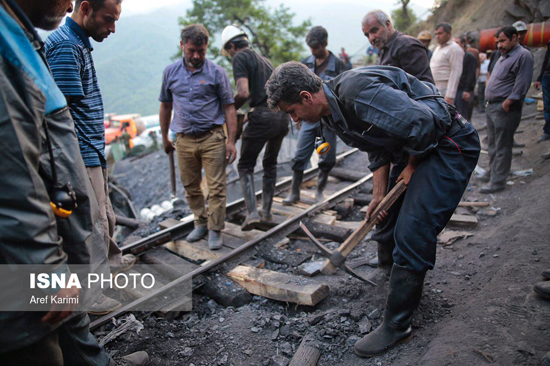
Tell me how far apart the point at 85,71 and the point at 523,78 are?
18.7ft

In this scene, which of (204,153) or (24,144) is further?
(204,153)

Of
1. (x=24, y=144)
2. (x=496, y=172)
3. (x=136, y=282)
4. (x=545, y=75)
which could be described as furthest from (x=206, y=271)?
(x=545, y=75)

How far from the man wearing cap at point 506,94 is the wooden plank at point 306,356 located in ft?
14.8

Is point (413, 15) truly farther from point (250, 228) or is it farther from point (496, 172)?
point (250, 228)

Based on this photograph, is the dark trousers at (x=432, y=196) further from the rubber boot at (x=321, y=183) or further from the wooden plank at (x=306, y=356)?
the rubber boot at (x=321, y=183)

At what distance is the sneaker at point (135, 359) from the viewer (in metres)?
2.45

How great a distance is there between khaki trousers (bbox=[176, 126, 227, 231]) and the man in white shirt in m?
4.10

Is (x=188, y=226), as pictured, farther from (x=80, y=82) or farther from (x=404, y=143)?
(x=404, y=143)

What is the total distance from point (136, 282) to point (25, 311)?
7.27 ft

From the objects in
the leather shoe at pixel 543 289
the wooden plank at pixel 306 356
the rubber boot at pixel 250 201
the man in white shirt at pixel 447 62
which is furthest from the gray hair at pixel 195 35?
the man in white shirt at pixel 447 62

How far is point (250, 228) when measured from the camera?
4828 mm

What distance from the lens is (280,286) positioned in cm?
327

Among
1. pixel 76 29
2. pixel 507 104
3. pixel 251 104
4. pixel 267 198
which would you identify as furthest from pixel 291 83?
pixel 507 104

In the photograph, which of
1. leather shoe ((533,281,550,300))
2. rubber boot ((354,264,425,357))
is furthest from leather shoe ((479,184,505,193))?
rubber boot ((354,264,425,357))
